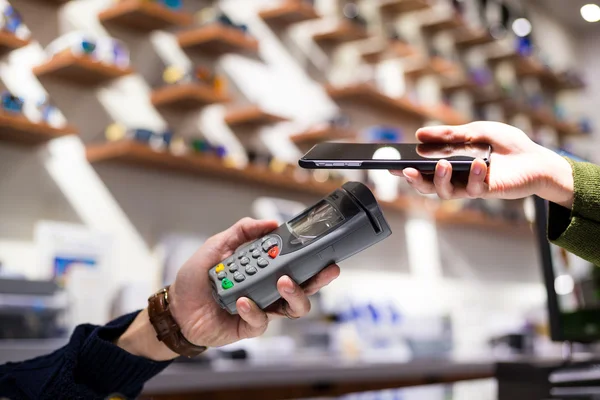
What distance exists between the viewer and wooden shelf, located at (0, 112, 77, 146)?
94.2 inches

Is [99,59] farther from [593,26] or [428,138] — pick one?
[593,26]

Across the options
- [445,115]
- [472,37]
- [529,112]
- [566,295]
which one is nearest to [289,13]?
[445,115]

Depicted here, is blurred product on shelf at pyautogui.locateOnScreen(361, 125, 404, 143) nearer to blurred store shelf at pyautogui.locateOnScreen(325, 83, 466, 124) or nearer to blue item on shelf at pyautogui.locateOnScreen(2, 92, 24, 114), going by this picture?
blurred store shelf at pyautogui.locateOnScreen(325, 83, 466, 124)

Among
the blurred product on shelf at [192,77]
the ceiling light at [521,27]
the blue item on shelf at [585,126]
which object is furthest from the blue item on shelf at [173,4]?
the blue item on shelf at [585,126]

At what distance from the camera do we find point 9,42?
7.98ft

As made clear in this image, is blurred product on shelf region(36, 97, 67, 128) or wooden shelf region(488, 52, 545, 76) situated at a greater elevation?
wooden shelf region(488, 52, 545, 76)

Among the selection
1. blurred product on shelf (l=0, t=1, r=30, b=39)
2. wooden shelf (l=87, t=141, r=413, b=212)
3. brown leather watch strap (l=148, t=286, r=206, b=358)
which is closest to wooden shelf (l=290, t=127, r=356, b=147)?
wooden shelf (l=87, t=141, r=413, b=212)

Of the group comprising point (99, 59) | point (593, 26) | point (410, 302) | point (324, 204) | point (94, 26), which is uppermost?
point (593, 26)

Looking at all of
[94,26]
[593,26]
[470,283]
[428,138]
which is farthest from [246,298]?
[593,26]

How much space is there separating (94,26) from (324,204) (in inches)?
92.2

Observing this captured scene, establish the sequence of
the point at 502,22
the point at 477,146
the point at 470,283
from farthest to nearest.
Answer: the point at 502,22 → the point at 470,283 → the point at 477,146

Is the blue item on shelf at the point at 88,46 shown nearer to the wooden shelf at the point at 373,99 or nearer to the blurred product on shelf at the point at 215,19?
the blurred product on shelf at the point at 215,19

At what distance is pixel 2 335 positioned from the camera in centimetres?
202

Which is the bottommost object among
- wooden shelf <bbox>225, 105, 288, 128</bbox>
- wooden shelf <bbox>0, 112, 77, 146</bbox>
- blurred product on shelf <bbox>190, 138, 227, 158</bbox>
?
wooden shelf <bbox>0, 112, 77, 146</bbox>
